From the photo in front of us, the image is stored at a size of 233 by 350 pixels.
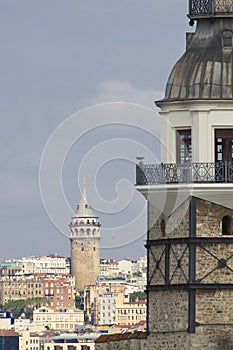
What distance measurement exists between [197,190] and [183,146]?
141cm

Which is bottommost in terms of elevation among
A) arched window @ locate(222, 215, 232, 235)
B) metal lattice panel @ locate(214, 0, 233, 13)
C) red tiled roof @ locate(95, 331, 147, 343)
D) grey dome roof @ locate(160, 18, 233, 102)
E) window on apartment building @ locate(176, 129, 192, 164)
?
red tiled roof @ locate(95, 331, 147, 343)

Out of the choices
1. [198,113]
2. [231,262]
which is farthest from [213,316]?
[198,113]

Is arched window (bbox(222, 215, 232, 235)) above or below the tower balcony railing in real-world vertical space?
below

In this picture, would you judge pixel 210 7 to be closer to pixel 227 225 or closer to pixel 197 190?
pixel 197 190

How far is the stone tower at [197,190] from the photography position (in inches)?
1982

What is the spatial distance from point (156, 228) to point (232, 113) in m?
3.34

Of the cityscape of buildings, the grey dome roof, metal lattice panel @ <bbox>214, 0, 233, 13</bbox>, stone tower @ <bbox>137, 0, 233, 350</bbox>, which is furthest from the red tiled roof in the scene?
metal lattice panel @ <bbox>214, 0, 233, 13</bbox>

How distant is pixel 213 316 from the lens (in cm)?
5038

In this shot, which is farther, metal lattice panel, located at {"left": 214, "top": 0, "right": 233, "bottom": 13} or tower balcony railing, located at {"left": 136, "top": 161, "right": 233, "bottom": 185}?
metal lattice panel, located at {"left": 214, "top": 0, "right": 233, "bottom": 13}

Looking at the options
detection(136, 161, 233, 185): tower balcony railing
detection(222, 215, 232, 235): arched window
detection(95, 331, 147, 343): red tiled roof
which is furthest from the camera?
detection(95, 331, 147, 343): red tiled roof

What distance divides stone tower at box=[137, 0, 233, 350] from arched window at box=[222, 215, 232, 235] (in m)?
0.02

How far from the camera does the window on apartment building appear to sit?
51031 millimetres

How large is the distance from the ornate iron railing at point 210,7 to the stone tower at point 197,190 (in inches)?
0.9

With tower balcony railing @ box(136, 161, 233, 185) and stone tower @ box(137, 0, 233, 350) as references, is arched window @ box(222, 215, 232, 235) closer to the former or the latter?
stone tower @ box(137, 0, 233, 350)
